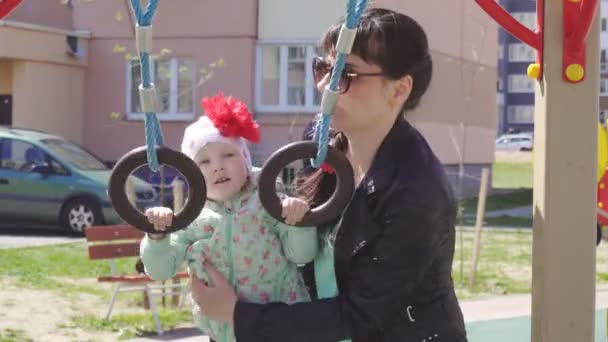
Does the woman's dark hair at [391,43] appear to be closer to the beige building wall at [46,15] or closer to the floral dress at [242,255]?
the floral dress at [242,255]

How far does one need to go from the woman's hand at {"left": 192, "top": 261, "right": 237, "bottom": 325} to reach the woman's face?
1.52 ft

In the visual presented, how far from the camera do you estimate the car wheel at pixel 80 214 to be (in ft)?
48.2

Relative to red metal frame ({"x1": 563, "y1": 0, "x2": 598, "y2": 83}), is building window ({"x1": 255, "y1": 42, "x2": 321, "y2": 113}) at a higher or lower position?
higher

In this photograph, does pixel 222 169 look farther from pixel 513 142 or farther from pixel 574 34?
pixel 513 142

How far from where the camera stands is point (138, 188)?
576 inches

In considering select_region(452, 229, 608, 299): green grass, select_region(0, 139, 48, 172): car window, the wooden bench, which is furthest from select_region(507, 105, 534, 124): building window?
the wooden bench

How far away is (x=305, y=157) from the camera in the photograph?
92.0 inches

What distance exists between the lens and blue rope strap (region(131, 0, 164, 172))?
2.30 meters

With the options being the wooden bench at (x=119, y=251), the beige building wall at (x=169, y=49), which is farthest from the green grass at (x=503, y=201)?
the wooden bench at (x=119, y=251)

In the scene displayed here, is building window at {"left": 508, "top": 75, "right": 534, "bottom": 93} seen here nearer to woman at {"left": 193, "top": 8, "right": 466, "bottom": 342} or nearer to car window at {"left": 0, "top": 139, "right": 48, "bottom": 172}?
car window at {"left": 0, "top": 139, "right": 48, "bottom": 172}

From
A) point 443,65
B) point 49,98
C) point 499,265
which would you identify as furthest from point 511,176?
point 499,265

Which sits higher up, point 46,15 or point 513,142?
point 46,15

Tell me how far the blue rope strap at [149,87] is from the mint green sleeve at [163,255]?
282 millimetres

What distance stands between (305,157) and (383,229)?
241 millimetres
